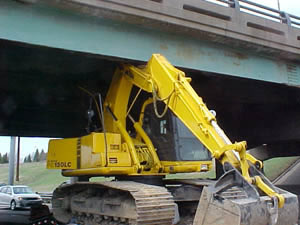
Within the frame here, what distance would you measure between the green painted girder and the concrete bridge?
0.02 m

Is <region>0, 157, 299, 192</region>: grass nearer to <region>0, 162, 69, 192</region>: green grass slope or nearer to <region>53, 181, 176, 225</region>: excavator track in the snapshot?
<region>0, 162, 69, 192</region>: green grass slope

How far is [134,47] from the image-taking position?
1022 centimetres

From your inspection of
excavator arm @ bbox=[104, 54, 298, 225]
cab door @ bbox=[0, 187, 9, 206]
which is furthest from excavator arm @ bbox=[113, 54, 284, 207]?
cab door @ bbox=[0, 187, 9, 206]

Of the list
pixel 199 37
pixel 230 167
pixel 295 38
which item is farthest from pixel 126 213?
pixel 295 38

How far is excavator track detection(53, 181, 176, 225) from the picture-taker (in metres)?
7.95

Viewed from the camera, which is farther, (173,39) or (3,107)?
(3,107)

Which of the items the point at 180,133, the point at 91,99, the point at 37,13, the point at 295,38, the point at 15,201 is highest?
the point at 295,38

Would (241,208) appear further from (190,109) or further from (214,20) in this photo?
(214,20)

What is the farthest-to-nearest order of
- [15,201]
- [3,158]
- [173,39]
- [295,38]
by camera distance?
[3,158] < [15,201] < [295,38] < [173,39]

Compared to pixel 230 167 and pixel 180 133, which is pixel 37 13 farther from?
pixel 230 167

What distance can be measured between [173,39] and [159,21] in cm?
100

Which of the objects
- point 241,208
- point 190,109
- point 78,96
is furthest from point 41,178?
point 241,208

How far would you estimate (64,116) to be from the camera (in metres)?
19.0

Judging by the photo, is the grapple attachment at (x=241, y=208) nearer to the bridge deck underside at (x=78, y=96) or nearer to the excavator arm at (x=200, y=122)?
the excavator arm at (x=200, y=122)
